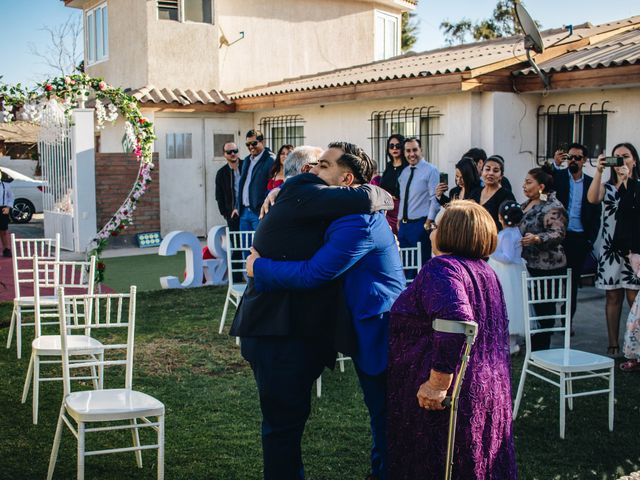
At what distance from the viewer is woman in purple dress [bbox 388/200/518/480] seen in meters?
3.31

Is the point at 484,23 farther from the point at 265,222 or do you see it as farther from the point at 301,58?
the point at 265,222

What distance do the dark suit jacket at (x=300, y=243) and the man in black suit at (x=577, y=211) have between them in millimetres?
4627

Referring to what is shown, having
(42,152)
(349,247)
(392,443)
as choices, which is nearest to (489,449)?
(392,443)

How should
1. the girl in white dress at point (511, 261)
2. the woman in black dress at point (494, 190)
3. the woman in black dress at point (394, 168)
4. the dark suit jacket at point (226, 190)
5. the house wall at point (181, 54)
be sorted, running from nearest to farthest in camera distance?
1. the girl in white dress at point (511, 261)
2. the woman in black dress at point (494, 190)
3. the woman in black dress at point (394, 168)
4. the dark suit jacket at point (226, 190)
5. the house wall at point (181, 54)

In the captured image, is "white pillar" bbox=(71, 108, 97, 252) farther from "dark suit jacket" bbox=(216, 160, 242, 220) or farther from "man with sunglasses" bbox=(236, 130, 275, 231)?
"man with sunglasses" bbox=(236, 130, 275, 231)

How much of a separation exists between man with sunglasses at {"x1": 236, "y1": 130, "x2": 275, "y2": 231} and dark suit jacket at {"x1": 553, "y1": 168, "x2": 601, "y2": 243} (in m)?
3.68

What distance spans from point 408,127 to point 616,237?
613 centimetres

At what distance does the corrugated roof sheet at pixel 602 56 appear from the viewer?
944 centimetres

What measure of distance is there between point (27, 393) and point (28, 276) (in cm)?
671

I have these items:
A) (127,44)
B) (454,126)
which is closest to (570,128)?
(454,126)

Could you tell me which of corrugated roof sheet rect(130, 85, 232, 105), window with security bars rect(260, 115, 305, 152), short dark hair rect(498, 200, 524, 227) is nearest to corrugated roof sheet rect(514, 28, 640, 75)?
short dark hair rect(498, 200, 524, 227)

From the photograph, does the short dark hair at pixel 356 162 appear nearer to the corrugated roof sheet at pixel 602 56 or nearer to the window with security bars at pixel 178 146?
the corrugated roof sheet at pixel 602 56

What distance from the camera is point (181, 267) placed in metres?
13.1

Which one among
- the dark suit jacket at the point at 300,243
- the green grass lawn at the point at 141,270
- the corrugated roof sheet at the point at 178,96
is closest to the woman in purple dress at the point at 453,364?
the dark suit jacket at the point at 300,243
